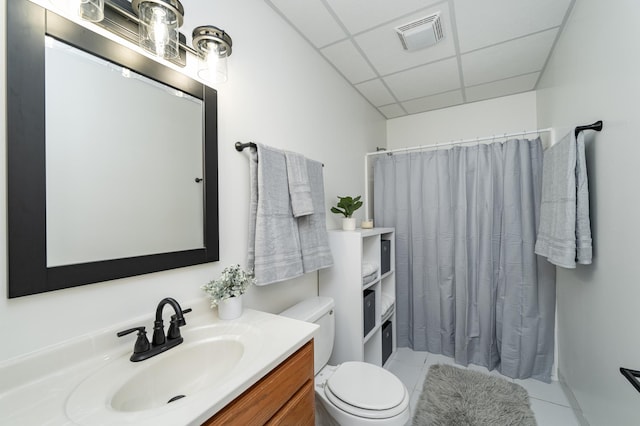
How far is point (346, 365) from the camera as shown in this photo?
4.81ft

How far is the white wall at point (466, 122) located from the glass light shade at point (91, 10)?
2718mm

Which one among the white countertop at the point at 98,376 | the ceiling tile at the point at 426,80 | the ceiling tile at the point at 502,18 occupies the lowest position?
the white countertop at the point at 98,376

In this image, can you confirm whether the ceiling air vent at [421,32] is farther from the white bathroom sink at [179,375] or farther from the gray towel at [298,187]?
the white bathroom sink at [179,375]

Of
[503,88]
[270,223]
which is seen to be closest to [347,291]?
[270,223]

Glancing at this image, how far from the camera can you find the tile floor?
162 centimetres

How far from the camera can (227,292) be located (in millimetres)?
1078

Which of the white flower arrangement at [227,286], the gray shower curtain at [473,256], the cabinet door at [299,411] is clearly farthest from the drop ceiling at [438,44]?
the cabinet door at [299,411]

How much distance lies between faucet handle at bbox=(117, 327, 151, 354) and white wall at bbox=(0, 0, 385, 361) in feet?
0.26

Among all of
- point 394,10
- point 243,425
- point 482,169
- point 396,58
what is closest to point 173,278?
point 243,425

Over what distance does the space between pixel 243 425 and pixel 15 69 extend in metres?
1.08

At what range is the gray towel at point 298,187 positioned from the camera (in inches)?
54.5

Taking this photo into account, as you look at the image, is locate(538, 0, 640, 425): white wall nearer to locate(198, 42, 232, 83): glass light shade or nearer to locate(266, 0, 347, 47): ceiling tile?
locate(266, 0, 347, 47): ceiling tile

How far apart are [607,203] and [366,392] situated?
1401 millimetres

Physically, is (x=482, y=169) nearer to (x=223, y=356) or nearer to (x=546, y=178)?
(x=546, y=178)
